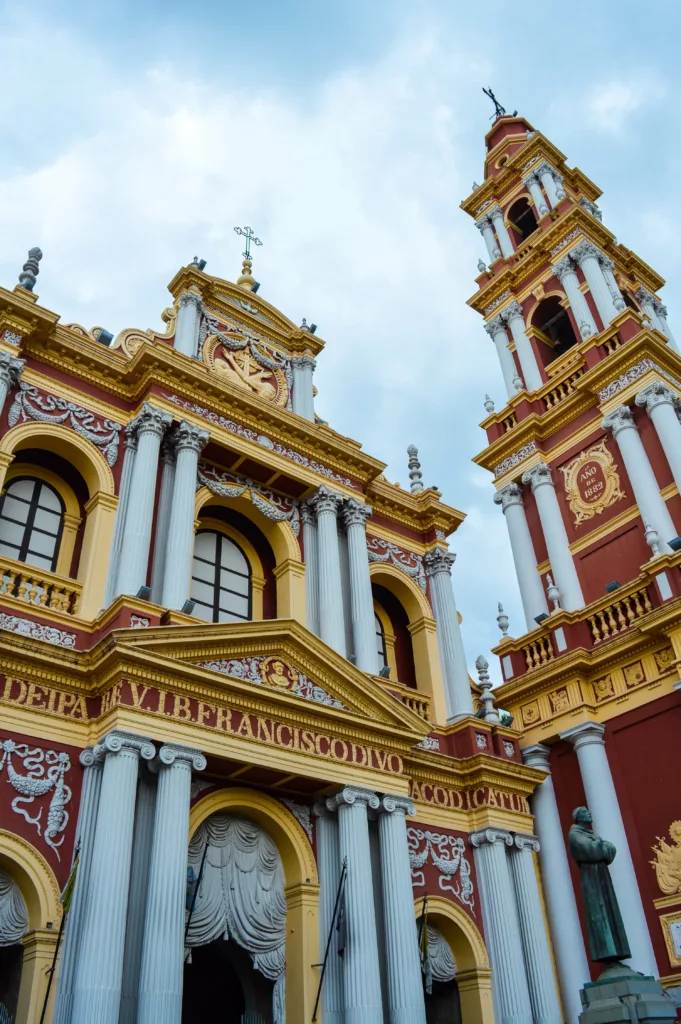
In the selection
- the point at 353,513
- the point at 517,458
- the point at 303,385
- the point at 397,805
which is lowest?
the point at 397,805

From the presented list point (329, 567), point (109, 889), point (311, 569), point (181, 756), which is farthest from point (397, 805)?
point (109, 889)

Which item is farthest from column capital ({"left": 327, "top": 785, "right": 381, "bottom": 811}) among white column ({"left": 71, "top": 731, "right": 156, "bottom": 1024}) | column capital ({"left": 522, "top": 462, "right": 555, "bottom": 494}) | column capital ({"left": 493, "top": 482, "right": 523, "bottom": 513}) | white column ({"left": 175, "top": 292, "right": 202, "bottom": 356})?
column capital ({"left": 493, "top": 482, "right": 523, "bottom": 513})

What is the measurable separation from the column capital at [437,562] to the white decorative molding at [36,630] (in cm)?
893

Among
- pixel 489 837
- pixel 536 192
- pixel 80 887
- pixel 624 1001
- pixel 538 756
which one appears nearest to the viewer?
pixel 624 1001

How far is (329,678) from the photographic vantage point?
14234mm

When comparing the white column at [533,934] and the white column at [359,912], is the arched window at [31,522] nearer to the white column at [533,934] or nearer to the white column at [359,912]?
the white column at [359,912]

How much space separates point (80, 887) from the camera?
426 inches

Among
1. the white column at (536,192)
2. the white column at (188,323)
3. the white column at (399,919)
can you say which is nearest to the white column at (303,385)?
the white column at (188,323)

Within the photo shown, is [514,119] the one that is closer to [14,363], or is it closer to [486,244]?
[486,244]

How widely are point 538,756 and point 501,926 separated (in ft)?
12.5

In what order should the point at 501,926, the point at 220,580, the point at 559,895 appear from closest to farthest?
the point at 501,926 < the point at 559,895 < the point at 220,580

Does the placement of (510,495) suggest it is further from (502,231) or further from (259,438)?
(502,231)

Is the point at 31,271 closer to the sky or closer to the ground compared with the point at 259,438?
closer to the sky

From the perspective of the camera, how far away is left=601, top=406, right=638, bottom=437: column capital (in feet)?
65.0
